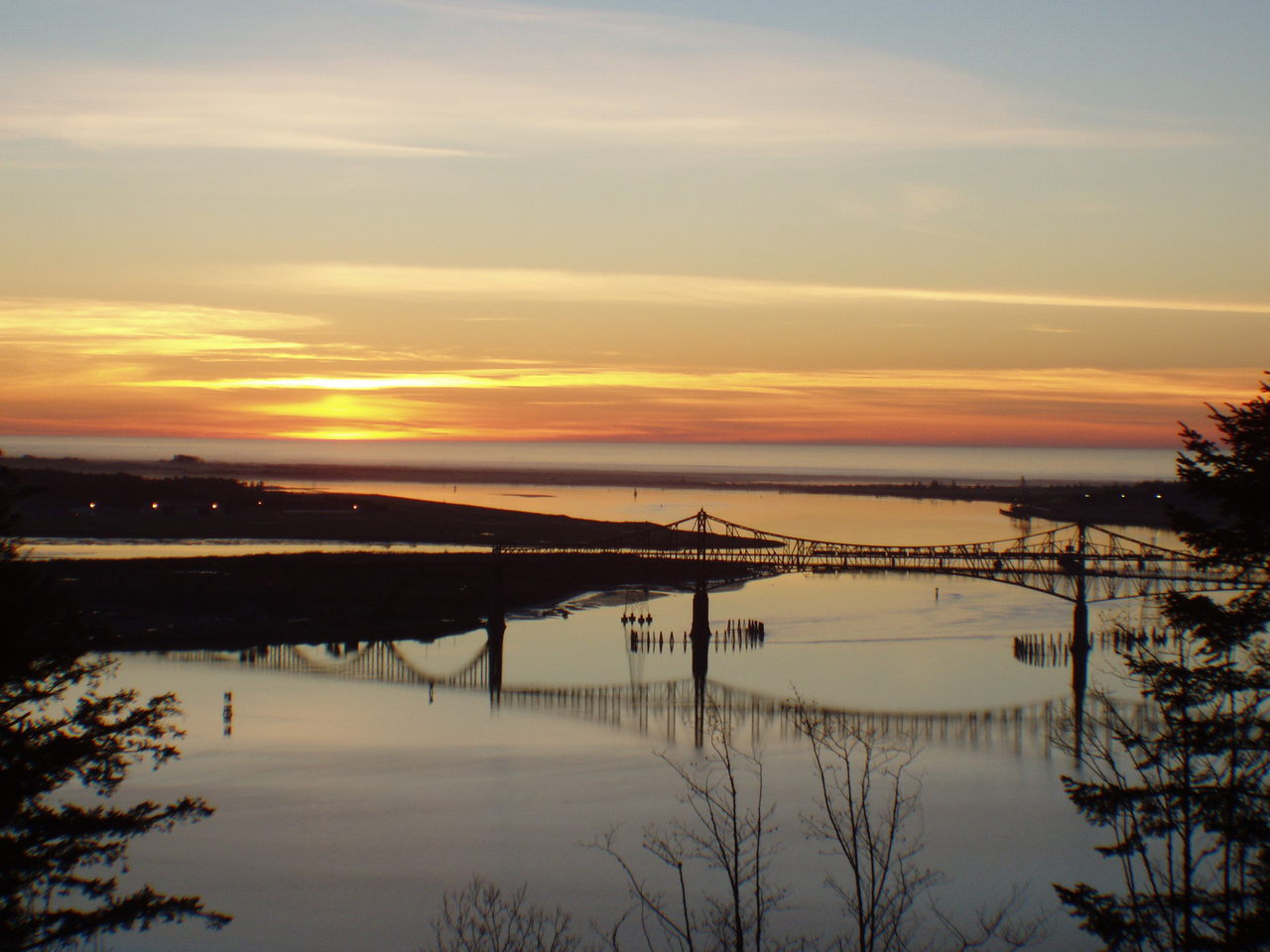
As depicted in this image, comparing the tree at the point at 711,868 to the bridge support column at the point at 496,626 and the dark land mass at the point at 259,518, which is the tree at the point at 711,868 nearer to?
the bridge support column at the point at 496,626

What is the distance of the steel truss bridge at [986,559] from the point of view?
204ft

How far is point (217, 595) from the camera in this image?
70438 mm

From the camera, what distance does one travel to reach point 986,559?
8962 centimetres

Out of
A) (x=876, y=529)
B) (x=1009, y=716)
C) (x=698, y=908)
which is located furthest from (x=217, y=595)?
(x=876, y=529)

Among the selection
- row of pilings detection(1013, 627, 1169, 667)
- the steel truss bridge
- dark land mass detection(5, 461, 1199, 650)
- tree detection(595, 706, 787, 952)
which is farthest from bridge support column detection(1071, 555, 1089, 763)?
dark land mass detection(5, 461, 1199, 650)

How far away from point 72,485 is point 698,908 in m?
139

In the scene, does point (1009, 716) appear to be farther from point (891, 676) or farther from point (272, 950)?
point (272, 950)

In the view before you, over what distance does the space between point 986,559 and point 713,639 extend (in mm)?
33670

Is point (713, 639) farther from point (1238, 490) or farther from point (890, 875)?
point (1238, 490)

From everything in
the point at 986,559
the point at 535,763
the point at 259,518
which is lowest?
the point at 535,763

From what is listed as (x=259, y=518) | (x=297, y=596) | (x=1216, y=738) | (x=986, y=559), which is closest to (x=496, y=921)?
(x=1216, y=738)

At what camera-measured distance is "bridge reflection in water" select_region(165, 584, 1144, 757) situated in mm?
43625

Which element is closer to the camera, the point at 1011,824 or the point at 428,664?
the point at 1011,824

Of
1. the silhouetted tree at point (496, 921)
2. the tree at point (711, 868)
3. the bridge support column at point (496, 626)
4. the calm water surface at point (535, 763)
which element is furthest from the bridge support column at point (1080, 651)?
the silhouetted tree at point (496, 921)
